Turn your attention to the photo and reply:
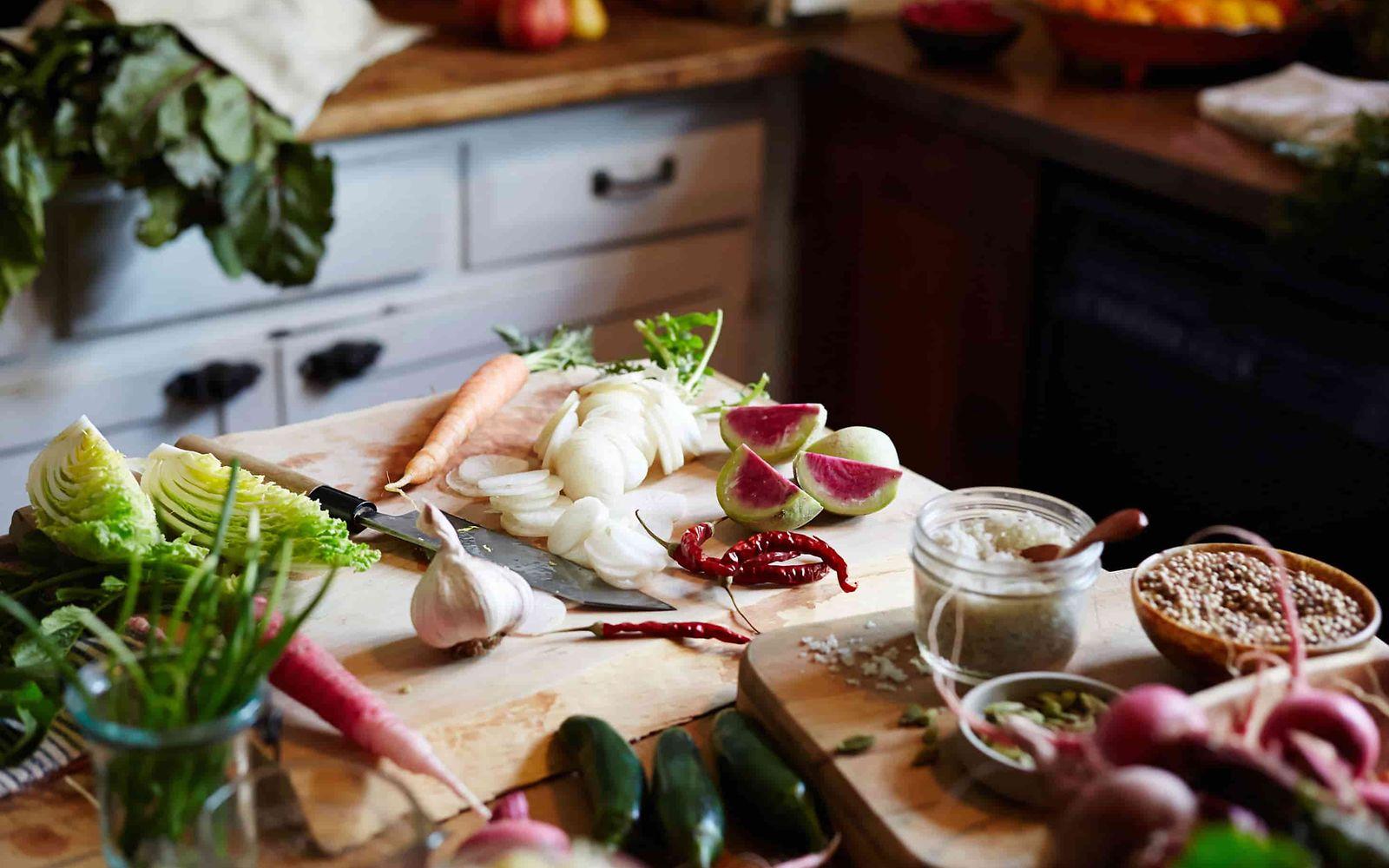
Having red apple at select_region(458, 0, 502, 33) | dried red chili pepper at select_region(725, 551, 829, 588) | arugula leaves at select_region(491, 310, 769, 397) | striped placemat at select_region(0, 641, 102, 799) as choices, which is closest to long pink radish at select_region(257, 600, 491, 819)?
striped placemat at select_region(0, 641, 102, 799)

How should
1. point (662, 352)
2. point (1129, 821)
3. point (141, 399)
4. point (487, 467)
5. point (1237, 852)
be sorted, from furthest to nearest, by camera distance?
1. point (141, 399)
2. point (662, 352)
3. point (487, 467)
4. point (1129, 821)
5. point (1237, 852)

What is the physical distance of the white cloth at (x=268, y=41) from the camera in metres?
2.30

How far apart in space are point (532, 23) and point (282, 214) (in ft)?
2.30

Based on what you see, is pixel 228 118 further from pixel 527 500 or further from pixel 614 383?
pixel 527 500

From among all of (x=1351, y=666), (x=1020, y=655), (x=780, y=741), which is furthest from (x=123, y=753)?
(x=1351, y=666)

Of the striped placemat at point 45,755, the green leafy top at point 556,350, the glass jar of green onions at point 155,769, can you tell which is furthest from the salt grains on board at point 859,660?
the green leafy top at point 556,350

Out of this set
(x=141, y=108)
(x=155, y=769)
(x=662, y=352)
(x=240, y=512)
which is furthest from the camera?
(x=141, y=108)

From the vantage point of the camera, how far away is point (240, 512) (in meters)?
1.29

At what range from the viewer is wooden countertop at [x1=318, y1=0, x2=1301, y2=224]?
228 cm

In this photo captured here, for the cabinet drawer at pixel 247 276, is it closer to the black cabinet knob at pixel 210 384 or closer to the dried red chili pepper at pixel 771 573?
the black cabinet knob at pixel 210 384

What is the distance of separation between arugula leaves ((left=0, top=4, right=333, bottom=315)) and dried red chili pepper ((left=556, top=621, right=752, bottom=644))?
1.34 m

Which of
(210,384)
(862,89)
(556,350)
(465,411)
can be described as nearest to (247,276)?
(210,384)

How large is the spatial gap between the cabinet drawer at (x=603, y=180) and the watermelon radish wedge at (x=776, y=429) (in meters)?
1.32

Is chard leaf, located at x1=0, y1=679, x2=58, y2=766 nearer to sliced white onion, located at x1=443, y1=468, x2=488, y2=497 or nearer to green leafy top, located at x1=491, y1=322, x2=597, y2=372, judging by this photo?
sliced white onion, located at x1=443, y1=468, x2=488, y2=497
